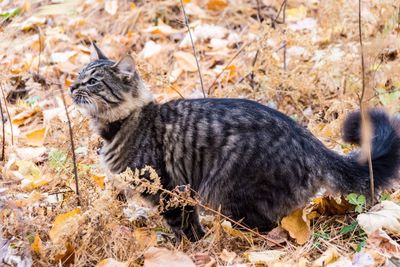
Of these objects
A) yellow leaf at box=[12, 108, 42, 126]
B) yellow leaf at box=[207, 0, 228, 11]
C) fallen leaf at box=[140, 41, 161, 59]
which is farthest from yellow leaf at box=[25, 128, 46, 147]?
yellow leaf at box=[207, 0, 228, 11]

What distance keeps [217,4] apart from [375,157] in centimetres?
410

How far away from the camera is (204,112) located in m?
3.82

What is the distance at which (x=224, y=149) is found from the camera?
363cm

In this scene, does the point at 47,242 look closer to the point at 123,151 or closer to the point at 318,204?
the point at 123,151

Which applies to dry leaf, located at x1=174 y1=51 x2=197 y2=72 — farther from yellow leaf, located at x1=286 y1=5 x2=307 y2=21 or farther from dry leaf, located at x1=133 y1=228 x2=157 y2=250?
dry leaf, located at x1=133 y1=228 x2=157 y2=250

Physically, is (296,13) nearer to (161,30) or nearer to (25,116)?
(161,30)

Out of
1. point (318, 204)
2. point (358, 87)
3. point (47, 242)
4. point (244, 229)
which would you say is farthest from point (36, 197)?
point (358, 87)

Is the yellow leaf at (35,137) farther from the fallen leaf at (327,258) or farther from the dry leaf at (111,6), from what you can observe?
the fallen leaf at (327,258)

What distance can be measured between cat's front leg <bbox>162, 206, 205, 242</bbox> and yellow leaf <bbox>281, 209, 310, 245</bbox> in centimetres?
56

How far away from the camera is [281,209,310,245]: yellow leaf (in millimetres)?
3375

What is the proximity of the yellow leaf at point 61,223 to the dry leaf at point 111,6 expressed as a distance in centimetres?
407

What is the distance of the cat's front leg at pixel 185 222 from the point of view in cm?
366

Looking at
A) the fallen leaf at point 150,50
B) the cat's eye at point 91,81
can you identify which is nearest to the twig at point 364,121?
the cat's eye at point 91,81

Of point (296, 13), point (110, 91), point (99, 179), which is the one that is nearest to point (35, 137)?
point (99, 179)
